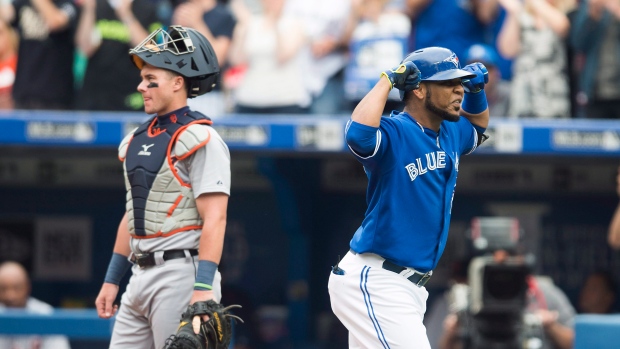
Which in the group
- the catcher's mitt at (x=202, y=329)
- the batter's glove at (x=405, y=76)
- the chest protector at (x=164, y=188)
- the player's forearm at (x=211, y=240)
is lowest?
the catcher's mitt at (x=202, y=329)

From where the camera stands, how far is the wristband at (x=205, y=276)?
4086mm

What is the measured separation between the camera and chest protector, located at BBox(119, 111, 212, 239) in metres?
4.22

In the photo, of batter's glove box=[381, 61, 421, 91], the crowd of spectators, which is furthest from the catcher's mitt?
the crowd of spectators

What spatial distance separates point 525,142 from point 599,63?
31.1 inches

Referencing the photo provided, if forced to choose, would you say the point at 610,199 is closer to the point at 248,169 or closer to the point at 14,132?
the point at 248,169

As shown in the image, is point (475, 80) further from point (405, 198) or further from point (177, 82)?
point (177, 82)

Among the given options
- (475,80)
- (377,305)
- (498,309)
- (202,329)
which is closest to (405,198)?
(377,305)

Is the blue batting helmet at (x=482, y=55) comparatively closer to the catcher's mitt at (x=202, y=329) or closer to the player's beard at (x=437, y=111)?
the player's beard at (x=437, y=111)

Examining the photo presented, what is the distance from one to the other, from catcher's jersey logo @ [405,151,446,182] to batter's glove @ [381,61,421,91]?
27 centimetres

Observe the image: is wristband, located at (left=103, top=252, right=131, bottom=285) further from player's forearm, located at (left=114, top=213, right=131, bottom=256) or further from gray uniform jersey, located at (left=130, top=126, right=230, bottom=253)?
gray uniform jersey, located at (left=130, top=126, right=230, bottom=253)

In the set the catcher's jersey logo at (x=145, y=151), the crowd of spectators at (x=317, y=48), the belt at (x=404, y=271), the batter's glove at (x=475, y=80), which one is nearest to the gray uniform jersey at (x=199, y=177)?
the catcher's jersey logo at (x=145, y=151)

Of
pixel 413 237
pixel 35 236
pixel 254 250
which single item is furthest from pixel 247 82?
pixel 413 237

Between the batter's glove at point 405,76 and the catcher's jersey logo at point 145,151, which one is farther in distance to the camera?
the catcher's jersey logo at point 145,151

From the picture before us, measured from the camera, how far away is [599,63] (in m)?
7.30
